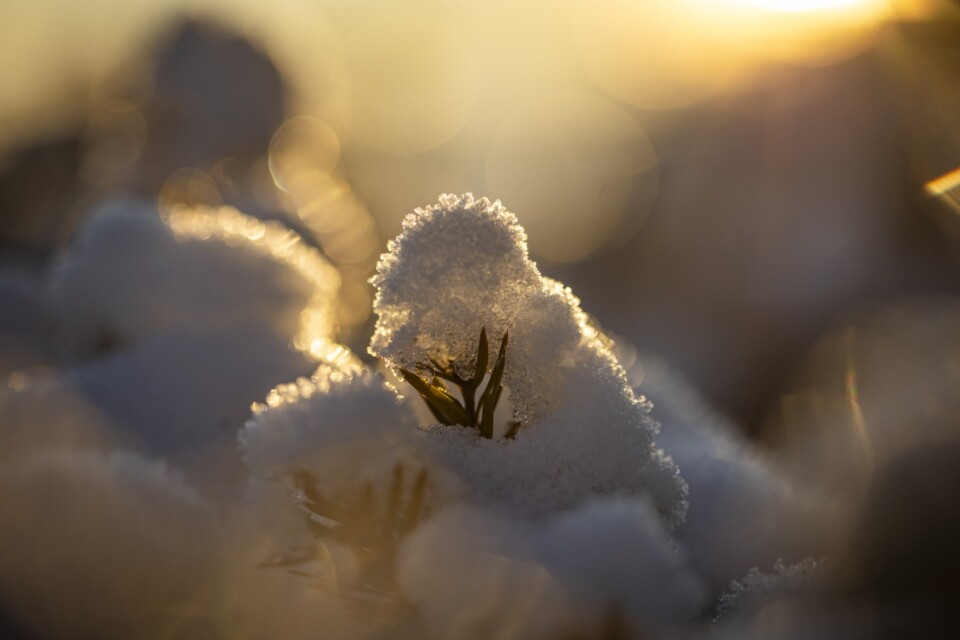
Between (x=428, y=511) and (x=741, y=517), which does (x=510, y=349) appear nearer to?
(x=428, y=511)

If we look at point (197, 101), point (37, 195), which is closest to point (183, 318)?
point (197, 101)

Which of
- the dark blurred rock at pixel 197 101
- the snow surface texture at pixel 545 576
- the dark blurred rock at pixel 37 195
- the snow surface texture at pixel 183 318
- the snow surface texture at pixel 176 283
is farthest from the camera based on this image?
the dark blurred rock at pixel 197 101

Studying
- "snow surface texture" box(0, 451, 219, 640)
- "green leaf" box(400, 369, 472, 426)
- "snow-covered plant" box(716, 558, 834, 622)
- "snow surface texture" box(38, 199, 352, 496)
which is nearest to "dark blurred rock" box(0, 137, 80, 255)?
"snow surface texture" box(38, 199, 352, 496)

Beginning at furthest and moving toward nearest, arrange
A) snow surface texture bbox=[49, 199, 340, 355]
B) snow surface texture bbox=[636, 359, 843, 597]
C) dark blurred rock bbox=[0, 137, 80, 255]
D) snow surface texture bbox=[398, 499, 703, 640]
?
dark blurred rock bbox=[0, 137, 80, 255], snow surface texture bbox=[49, 199, 340, 355], snow surface texture bbox=[636, 359, 843, 597], snow surface texture bbox=[398, 499, 703, 640]

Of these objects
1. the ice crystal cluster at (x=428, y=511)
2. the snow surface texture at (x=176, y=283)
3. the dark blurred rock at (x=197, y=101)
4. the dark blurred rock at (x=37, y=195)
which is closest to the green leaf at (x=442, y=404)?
the ice crystal cluster at (x=428, y=511)

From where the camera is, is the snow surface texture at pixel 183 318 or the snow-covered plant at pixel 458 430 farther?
the snow surface texture at pixel 183 318

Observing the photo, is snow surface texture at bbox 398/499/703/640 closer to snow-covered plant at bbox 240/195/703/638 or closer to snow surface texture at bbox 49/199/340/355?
snow-covered plant at bbox 240/195/703/638

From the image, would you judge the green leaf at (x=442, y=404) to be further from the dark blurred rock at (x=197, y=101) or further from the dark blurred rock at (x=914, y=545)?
the dark blurred rock at (x=197, y=101)

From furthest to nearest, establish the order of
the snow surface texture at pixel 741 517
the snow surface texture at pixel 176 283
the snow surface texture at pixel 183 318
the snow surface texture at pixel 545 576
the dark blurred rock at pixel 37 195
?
the dark blurred rock at pixel 37 195 < the snow surface texture at pixel 176 283 < the snow surface texture at pixel 183 318 < the snow surface texture at pixel 741 517 < the snow surface texture at pixel 545 576

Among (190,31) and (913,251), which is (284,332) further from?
(913,251)
